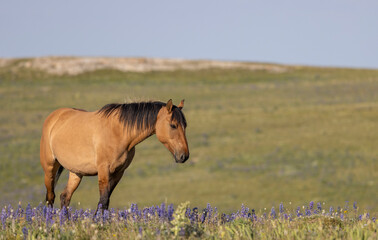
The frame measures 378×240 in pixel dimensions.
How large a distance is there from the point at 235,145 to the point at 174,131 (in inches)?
1117

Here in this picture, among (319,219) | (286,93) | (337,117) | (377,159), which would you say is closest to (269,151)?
(377,159)

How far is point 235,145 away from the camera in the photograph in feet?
118

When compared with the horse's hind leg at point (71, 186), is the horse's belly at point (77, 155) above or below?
above

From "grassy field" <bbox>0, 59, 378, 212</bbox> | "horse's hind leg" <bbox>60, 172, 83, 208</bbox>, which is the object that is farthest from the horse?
"horse's hind leg" <bbox>60, 172, 83, 208</bbox>

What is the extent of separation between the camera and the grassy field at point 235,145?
1038 inches

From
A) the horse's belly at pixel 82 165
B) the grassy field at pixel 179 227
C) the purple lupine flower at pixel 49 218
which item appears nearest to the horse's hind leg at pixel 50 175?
the horse's belly at pixel 82 165

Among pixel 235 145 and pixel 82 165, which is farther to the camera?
pixel 235 145

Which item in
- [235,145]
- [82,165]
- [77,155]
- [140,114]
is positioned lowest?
[235,145]

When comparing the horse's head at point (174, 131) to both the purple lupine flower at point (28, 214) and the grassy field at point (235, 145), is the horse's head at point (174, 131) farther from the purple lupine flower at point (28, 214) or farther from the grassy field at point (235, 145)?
the purple lupine flower at point (28, 214)

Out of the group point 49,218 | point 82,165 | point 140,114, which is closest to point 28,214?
point 49,218

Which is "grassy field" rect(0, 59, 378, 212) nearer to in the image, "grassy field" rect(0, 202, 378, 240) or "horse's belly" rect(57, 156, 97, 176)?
"horse's belly" rect(57, 156, 97, 176)

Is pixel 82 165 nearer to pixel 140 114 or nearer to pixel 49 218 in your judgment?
pixel 140 114

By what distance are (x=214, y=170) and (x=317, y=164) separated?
17.4ft

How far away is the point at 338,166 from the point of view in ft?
100
